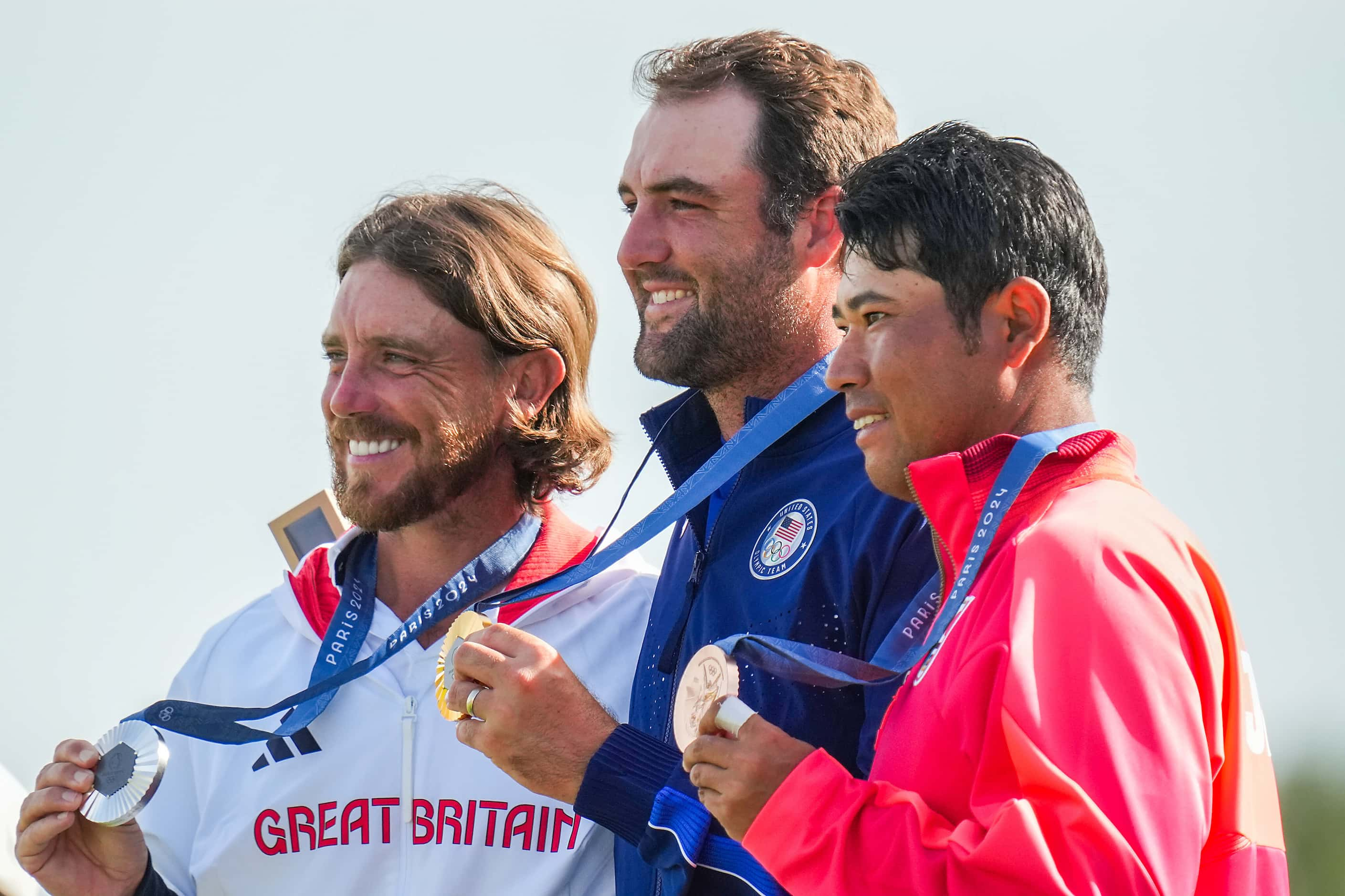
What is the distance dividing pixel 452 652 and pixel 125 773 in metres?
1.01

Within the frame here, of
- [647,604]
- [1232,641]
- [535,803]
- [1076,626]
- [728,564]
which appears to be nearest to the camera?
[1076,626]

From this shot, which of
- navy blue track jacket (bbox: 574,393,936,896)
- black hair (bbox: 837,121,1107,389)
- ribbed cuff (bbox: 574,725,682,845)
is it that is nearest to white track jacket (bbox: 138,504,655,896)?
navy blue track jacket (bbox: 574,393,936,896)

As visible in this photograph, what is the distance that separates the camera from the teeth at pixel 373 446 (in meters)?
4.45

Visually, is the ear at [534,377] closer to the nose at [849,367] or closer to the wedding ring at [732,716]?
the nose at [849,367]

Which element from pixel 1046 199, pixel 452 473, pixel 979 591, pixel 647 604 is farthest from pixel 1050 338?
pixel 452 473

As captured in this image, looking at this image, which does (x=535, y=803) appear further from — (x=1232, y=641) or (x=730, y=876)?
(x=1232, y=641)

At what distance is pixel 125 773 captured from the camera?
3.75 metres

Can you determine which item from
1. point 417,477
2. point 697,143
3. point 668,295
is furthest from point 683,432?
point 417,477

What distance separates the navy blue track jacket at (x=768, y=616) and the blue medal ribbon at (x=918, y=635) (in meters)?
0.13

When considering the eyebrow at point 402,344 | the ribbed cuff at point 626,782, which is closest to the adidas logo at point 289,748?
the eyebrow at point 402,344

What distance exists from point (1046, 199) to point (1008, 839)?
1.18 metres

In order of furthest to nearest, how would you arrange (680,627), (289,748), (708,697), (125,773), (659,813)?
(289,748) < (125,773) < (680,627) < (659,813) < (708,697)

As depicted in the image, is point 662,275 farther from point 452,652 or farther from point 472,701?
point 472,701

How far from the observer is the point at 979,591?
2404 millimetres
